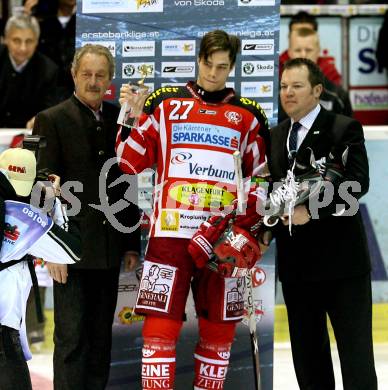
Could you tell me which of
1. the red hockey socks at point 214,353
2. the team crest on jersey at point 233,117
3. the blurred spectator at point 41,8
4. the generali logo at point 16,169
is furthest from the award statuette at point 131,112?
the blurred spectator at point 41,8

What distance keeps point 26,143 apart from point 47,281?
2.14 meters

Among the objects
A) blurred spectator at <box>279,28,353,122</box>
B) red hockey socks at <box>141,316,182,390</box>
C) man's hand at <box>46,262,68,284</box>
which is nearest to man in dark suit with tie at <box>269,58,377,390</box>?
red hockey socks at <box>141,316,182,390</box>

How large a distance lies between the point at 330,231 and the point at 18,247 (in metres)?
1.43

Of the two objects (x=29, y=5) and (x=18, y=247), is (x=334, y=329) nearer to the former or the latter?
(x=18, y=247)

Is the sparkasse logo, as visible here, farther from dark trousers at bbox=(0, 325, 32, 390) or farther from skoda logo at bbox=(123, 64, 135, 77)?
dark trousers at bbox=(0, 325, 32, 390)

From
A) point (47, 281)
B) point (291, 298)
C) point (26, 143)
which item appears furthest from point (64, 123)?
point (47, 281)

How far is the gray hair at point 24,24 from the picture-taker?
7891mm

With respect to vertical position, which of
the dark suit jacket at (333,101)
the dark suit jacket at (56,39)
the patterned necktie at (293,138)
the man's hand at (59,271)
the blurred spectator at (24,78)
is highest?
the dark suit jacket at (56,39)

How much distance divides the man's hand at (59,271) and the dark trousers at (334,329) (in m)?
1.01

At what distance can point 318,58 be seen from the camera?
316 inches

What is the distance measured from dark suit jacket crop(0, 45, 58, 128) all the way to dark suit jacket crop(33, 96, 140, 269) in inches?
92.1

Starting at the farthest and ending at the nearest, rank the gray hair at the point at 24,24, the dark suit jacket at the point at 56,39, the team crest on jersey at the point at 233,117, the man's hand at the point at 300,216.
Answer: the dark suit jacket at the point at 56,39
the gray hair at the point at 24,24
the team crest on jersey at the point at 233,117
the man's hand at the point at 300,216

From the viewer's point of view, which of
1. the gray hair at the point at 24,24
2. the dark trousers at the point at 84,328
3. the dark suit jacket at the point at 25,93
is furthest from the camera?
the gray hair at the point at 24,24

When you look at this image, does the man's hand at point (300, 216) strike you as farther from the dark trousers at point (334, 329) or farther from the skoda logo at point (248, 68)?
the skoda logo at point (248, 68)
